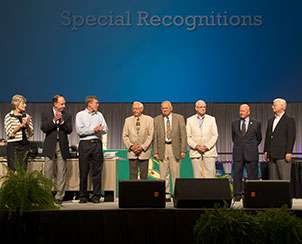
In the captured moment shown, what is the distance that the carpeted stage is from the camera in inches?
151

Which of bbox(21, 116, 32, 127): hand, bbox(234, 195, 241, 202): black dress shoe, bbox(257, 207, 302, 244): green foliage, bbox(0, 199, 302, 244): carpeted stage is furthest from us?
bbox(234, 195, 241, 202): black dress shoe

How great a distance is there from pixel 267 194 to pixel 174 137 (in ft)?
6.48

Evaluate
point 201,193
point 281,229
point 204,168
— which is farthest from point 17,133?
point 281,229

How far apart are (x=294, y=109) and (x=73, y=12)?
605 centimetres

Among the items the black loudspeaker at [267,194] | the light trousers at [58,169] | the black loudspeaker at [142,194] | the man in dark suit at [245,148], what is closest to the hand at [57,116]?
the light trousers at [58,169]

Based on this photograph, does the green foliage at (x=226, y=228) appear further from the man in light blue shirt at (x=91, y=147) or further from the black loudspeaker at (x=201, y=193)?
the man in light blue shirt at (x=91, y=147)

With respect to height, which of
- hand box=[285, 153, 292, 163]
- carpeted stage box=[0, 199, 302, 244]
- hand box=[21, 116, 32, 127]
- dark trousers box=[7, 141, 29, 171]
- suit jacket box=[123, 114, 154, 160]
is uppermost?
hand box=[21, 116, 32, 127]

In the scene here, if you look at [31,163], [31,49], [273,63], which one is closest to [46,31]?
[31,49]

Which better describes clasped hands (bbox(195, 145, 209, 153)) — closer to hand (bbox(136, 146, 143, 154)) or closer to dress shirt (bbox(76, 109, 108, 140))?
hand (bbox(136, 146, 143, 154))

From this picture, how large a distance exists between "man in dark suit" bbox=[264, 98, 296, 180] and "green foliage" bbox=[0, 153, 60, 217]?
124 inches

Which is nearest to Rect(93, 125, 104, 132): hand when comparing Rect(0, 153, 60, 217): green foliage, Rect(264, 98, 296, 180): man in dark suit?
Rect(0, 153, 60, 217): green foliage

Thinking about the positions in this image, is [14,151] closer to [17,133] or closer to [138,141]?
[17,133]

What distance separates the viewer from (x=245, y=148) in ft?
19.5

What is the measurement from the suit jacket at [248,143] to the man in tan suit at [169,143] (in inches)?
30.7
